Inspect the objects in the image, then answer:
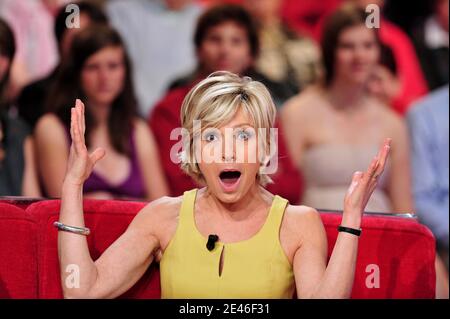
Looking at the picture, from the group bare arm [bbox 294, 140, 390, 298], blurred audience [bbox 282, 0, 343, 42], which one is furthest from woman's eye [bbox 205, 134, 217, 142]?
blurred audience [bbox 282, 0, 343, 42]

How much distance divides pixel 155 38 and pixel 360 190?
2.42m

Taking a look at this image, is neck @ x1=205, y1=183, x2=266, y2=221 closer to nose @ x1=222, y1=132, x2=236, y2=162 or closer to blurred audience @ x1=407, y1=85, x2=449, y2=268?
nose @ x1=222, y1=132, x2=236, y2=162

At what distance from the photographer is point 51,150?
119 inches

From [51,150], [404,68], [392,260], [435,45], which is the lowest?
[392,260]

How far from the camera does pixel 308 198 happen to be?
3248 millimetres

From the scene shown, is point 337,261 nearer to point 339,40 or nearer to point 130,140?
point 130,140

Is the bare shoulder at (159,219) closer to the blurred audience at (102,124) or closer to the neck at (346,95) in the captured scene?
the blurred audience at (102,124)

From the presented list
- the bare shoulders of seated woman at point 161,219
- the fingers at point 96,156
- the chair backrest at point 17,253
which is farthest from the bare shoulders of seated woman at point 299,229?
the chair backrest at point 17,253

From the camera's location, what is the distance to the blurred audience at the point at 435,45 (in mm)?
4207

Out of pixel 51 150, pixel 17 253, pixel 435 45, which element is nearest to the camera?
pixel 17 253

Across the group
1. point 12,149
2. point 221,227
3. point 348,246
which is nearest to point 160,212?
point 221,227

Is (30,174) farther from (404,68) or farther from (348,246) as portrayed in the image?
(404,68)

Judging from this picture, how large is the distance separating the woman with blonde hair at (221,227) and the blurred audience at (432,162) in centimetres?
114

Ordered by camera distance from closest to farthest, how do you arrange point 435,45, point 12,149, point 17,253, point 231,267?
point 231,267 → point 17,253 → point 12,149 → point 435,45
